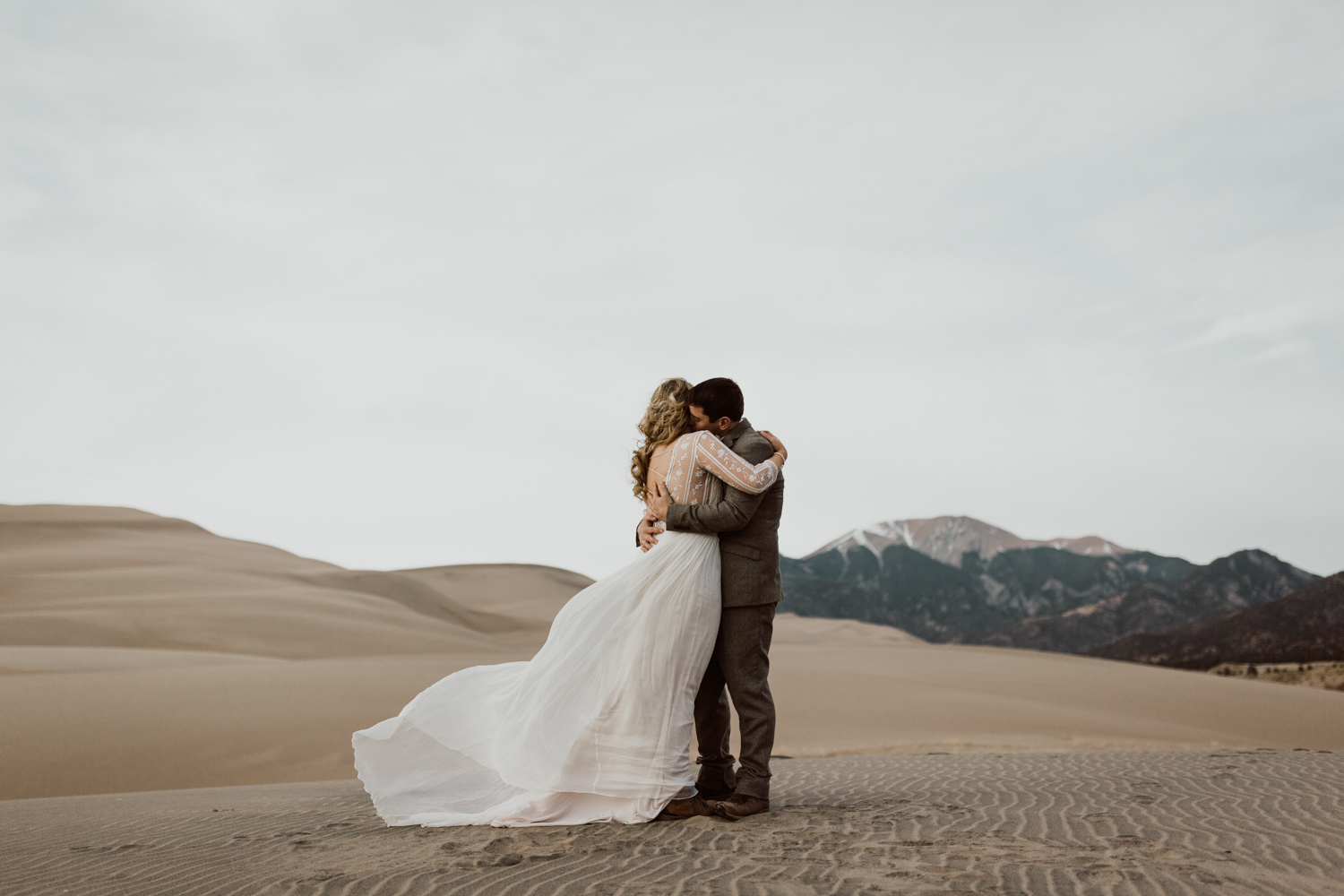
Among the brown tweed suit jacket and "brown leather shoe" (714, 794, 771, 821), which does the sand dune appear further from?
the brown tweed suit jacket

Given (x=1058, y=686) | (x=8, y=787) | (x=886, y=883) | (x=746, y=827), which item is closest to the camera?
(x=886, y=883)

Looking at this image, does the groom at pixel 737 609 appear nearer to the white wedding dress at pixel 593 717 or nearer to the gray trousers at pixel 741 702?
the gray trousers at pixel 741 702

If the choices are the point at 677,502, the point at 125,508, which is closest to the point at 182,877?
the point at 677,502

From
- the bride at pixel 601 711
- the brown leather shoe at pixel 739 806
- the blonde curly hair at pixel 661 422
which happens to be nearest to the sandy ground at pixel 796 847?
the brown leather shoe at pixel 739 806

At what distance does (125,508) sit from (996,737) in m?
46.1

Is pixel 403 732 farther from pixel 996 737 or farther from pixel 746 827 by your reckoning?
pixel 996 737

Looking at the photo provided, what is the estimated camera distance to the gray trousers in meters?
4.77

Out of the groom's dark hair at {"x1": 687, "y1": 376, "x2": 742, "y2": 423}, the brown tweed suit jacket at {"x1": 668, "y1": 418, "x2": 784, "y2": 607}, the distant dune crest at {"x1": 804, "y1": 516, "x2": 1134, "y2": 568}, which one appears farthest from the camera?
the distant dune crest at {"x1": 804, "y1": 516, "x2": 1134, "y2": 568}

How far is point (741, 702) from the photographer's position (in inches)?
190

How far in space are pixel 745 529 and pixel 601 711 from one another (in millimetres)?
1206

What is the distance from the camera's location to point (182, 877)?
146 inches

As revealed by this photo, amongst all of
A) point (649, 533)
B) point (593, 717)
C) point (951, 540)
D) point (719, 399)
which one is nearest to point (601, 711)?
point (593, 717)

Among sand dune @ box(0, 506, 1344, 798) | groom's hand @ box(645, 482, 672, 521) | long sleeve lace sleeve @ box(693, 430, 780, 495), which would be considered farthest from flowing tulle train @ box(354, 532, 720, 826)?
sand dune @ box(0, 506, 1344, 798)

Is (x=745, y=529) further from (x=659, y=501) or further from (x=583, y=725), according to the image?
(x=583, y=725)
